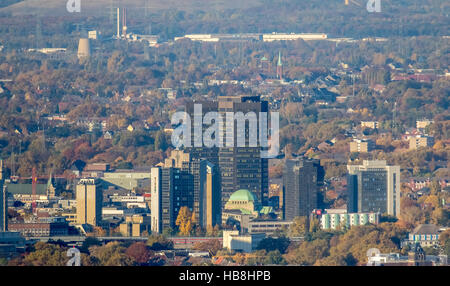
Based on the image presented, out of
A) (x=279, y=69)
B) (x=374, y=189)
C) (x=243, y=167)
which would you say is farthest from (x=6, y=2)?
(x=374, y=189)

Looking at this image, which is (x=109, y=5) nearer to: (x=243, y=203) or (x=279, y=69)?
(x=279, y=69)

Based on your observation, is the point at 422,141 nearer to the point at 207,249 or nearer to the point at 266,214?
the point at 266,214

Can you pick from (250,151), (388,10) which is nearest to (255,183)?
(250,151)

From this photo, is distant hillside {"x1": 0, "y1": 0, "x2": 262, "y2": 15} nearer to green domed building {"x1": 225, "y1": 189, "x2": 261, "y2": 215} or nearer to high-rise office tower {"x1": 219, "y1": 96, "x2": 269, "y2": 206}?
high-rise office tower {"x1": 219, "y1": 96, "x2": 269, "y2": 206}

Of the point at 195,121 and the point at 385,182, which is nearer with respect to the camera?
the point at 385,182

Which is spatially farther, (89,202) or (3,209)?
(89,202)

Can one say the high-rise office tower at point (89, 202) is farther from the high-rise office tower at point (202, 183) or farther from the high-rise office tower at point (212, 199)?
the high-rise office tower at point (212, 199)
